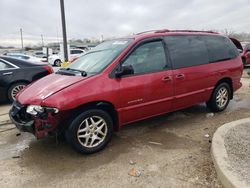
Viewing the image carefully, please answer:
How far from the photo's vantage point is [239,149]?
12.0ft

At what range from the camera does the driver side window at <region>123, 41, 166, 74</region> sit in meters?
4.59

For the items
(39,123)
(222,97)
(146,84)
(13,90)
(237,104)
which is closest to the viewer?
(39,123)


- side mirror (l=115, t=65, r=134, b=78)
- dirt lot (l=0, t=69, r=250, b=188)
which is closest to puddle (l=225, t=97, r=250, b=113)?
dirt lot (l=0, t=69, r=250, b=188)

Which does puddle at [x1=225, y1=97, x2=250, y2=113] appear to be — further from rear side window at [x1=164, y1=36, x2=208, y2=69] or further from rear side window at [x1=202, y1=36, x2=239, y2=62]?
rear side window at [x1=164, y1=36, x2=208, y2=69]

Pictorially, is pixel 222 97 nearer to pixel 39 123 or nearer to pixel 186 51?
pixel 186 51

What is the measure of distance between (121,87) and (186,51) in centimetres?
185

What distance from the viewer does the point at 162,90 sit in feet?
15.9

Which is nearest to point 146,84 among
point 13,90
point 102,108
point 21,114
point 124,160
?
point 102,108

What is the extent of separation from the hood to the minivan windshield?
1.25 feet

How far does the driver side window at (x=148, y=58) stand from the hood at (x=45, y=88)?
95 centimetres

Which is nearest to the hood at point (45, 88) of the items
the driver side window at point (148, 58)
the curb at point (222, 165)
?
the driver side window at point (148, 58)

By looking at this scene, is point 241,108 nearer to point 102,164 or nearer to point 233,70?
point 233,70

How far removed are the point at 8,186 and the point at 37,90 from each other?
1507 mm

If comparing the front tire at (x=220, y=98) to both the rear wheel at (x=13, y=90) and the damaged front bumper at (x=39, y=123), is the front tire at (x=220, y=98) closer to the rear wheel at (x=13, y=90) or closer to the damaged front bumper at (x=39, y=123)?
the damaged front bumper at (x=39, y=123)
